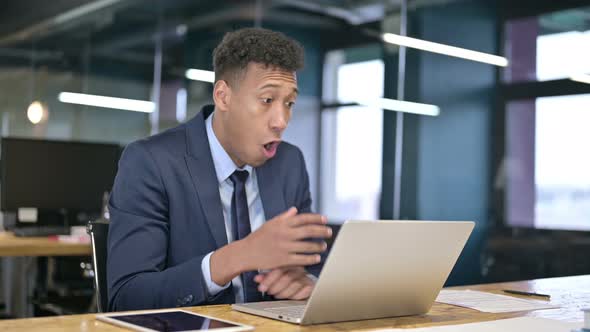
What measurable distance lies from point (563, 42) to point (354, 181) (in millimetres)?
1896

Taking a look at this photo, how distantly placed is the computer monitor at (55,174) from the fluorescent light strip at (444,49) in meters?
2.42

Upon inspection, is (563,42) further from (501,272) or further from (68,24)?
(68,24)

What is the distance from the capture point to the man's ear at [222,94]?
1947mm

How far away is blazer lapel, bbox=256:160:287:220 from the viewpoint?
6.67ft

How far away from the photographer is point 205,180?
6.18 feet

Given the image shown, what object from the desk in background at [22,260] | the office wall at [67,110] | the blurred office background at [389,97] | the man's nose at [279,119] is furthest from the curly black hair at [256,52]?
the office wall at [67,110]

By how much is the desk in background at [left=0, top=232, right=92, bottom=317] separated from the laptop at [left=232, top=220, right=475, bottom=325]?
2.17 metres

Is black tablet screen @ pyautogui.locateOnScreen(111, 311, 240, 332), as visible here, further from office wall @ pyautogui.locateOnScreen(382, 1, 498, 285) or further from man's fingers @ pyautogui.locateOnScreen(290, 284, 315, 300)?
office wall @ pyautogui.locateOnScreen(382, 1, 498, 285)

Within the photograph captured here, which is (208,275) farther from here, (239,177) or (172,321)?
(239,177)

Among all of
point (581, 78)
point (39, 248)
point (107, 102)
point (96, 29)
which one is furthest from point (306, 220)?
point (96, 29)

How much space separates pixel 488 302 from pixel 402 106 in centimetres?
401

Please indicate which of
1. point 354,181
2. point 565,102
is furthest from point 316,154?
point 565,102

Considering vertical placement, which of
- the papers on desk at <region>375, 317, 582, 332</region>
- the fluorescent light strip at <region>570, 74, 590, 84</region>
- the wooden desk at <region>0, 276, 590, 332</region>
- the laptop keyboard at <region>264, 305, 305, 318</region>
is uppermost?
the fluorescent light strip at <region>570, 74, 590, 84</region>

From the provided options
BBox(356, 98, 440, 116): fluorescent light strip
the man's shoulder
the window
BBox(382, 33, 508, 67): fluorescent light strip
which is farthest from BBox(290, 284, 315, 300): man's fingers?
the window
